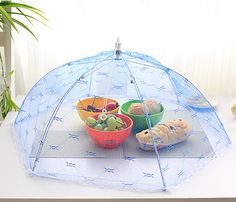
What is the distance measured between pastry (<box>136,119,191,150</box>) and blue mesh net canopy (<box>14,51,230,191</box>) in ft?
0.06

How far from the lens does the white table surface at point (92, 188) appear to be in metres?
1.28

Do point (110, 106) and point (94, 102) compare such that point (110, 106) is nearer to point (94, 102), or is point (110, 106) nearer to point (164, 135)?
point (94, 102)

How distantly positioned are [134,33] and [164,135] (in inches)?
36.3

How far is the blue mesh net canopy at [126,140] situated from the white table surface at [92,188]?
1.1 inches

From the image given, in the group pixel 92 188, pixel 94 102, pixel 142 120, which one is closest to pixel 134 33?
pixel 94 102

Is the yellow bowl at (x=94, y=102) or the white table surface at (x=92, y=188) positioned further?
the yellow bowl at (x=94, y=102)

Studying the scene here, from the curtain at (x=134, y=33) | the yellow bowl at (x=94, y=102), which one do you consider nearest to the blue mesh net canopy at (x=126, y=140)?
the yellow bowl at (x=94, y=102)

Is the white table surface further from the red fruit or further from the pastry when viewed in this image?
the red fruit

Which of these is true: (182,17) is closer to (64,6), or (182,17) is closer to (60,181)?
(64,6)

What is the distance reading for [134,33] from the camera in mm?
2303

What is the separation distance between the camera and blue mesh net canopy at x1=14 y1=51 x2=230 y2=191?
1399 mm

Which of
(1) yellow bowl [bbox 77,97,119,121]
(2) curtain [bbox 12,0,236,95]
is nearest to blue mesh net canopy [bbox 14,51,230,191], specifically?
(1) yellow bowl [bbox 77,97,119,121]

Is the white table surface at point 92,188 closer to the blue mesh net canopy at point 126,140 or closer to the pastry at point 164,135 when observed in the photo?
the blue mesh net canopy at point 126,140

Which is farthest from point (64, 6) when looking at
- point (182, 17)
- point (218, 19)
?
→ point (218, 19)
